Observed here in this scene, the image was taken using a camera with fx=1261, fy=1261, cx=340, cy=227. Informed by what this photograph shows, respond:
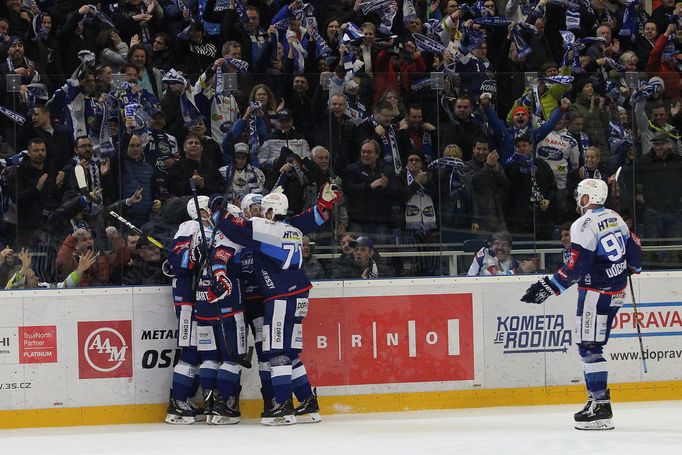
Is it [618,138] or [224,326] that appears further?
[618,138]

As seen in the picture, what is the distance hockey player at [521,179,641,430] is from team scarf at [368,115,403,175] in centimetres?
163

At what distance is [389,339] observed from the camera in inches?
374

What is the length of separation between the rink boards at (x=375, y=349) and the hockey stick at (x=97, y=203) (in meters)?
0.36

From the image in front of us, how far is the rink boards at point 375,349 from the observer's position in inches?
351

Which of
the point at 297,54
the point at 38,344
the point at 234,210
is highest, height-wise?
the point at 297,54

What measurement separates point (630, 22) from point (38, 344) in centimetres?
733

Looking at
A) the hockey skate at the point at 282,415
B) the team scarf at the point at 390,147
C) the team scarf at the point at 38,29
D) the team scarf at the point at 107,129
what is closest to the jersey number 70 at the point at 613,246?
the team scarf at the point at 390,147

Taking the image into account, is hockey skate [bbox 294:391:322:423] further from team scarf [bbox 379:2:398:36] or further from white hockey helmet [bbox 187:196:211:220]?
team scarf [bbox 379:2:398:36]

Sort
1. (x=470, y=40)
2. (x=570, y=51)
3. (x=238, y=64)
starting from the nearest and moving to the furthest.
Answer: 1. (x=238, y=64)
2. (x=470, y=40)
3. (x=570, y=51)

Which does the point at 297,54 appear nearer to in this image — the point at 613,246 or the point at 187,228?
the point at 187,228

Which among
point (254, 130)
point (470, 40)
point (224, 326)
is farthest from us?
point (470, 40)

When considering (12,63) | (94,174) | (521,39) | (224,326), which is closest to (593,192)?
(224,326)

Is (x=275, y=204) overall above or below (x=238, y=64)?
below

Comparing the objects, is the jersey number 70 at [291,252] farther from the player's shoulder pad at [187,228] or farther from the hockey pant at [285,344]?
the player's shoulder pad at [187,228]
